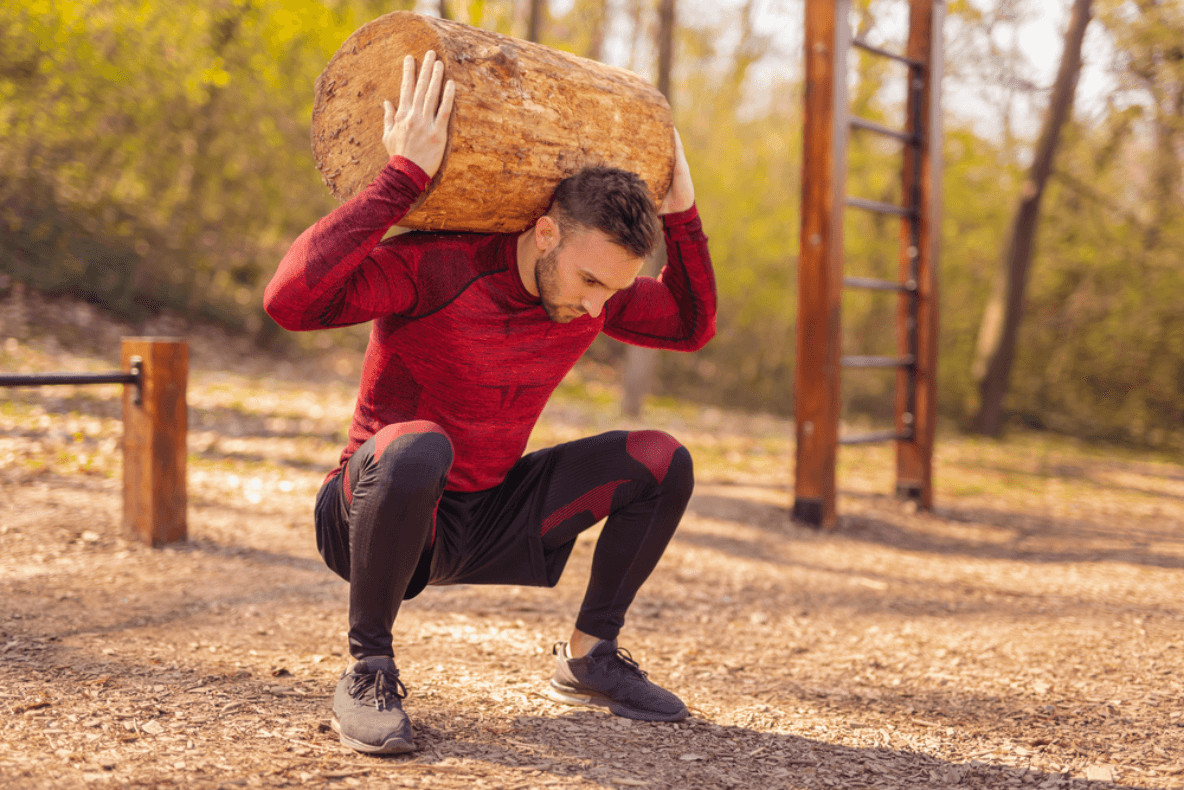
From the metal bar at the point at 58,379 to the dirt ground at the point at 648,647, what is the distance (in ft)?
2.26

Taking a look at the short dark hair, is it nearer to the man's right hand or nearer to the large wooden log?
the large wooden log

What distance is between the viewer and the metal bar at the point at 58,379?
3330 mm

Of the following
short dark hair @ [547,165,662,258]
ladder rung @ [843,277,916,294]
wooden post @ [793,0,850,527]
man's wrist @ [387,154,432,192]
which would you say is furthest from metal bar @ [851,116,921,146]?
man's wrist @ [387,154,432,192]

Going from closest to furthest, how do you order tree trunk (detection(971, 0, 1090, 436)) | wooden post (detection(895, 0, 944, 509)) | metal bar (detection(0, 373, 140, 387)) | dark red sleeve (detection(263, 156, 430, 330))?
dark red sleeve (detection(263, 156, 430, 330)) → metal bar (detection(0, 373, 140, 387)) → wooden post (detection(895, 0, 944, 509)) → tree trunk (detection(971, 0, 1090, 436))

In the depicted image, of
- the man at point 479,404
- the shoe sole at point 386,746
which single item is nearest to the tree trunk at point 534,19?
the man at point 479,404

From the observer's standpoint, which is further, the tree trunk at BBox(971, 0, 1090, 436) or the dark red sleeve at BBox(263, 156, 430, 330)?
the tree trunk at BBox(971, 0, 1090, 436)

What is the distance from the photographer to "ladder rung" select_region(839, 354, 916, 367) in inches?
208

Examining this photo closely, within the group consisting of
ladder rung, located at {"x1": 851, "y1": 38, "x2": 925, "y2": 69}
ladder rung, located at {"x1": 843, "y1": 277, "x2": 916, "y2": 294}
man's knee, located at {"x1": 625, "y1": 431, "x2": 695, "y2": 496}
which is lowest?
man's knee, located at {"x1": 625, "y1": 431, "x2": 695, "y2": 496}

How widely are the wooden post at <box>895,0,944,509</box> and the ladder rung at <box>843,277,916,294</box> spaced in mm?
50

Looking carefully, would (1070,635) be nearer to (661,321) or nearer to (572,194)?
(661,321)

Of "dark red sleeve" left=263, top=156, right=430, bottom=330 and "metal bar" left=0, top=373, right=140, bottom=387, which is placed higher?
"dark red sleeve" left=263, top=156, right=430, bottom=330

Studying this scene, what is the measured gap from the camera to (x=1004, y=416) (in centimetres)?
1149

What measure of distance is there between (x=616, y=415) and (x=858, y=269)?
500cm

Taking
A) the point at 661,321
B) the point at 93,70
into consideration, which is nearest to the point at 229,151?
the point at 93,70
